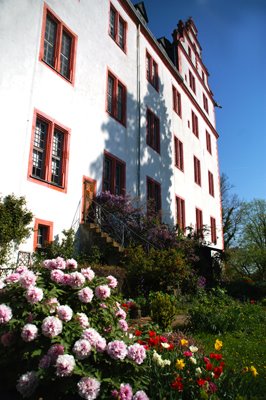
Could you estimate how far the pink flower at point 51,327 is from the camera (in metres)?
3.37

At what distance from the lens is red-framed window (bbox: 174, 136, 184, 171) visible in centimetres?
2305

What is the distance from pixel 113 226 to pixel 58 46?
7.15 metres

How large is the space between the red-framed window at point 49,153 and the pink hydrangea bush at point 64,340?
24.3 ft

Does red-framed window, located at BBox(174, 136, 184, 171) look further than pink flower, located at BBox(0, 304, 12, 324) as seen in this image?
Yes

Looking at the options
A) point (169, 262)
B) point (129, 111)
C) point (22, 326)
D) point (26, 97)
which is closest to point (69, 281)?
point (22, 326)

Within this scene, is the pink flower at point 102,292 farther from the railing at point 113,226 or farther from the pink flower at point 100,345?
the railing at point 113,226

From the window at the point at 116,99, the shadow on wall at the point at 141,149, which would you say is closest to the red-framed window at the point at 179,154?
the shadow on wall at the point at 141,149

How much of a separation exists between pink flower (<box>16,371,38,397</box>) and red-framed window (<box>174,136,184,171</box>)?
65.8 feet

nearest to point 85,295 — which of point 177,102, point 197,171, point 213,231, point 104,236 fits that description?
point 104,236

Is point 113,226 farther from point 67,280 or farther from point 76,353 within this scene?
point 76,353

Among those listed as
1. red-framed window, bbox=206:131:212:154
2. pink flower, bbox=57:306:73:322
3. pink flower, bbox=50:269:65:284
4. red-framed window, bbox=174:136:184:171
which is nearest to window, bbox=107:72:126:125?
red-framed window, bbox=174:136:184:171

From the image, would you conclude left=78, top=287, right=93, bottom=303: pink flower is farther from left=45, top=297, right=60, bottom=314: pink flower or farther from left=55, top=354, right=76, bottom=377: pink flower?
left=55, top=354, right=76, bottom=377: pink flower

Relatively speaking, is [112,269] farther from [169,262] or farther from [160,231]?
[160,231]

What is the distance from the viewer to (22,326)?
3.58 metres
